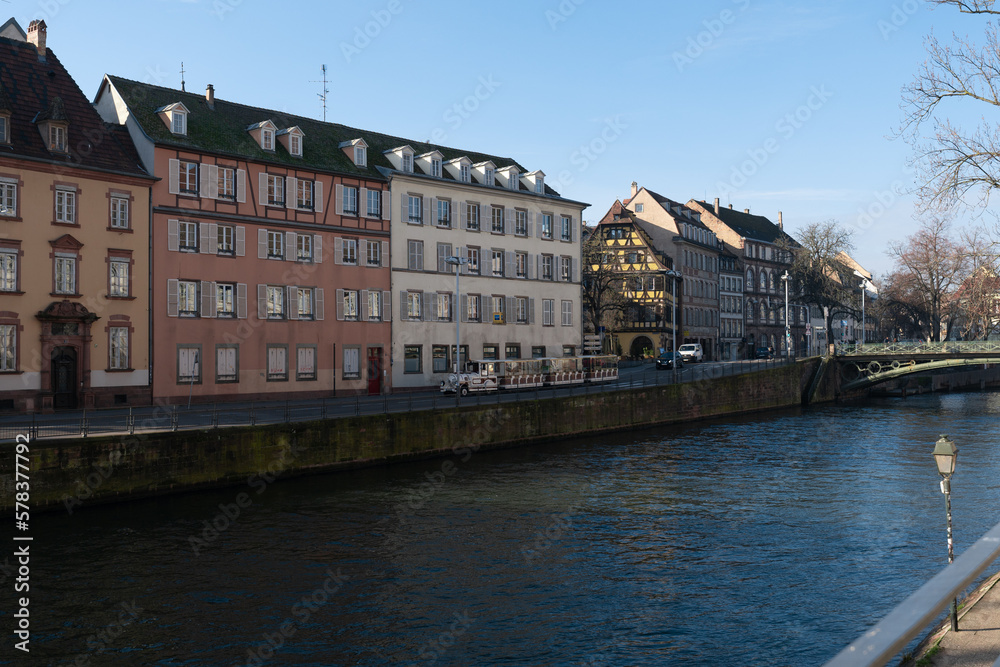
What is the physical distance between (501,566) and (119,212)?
94.7 feet

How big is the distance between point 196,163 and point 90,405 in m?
12.7

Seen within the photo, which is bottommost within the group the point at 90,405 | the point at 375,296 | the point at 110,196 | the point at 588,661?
the point at 588,661

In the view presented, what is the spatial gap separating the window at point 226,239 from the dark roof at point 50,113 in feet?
15.4

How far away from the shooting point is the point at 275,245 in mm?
47094

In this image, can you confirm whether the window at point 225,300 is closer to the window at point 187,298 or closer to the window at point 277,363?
the window at point 187,298

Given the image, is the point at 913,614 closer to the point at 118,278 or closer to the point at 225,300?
the point at 118,278

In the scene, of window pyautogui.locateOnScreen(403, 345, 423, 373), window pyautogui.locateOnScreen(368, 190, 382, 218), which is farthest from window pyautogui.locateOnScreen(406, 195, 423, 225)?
window pyautogui.locateOnScreen(403, 345, 423, 373)

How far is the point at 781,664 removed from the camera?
551 inches

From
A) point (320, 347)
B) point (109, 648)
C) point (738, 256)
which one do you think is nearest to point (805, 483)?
point (109, 648)

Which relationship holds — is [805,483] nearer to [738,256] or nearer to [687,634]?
[687,634]

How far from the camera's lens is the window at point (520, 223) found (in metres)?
60.9

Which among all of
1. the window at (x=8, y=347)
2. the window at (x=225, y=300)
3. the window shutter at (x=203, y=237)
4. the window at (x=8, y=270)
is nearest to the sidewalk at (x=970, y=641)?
the window at (x=8, y=347)

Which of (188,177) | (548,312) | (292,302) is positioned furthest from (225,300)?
(548,312)

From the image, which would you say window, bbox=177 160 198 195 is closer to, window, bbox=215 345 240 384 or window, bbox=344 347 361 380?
window, bbox=215 345 240 384
